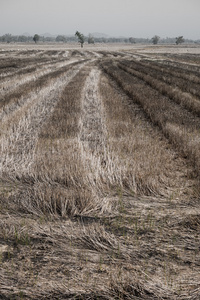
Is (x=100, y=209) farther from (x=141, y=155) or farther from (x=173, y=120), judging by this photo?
(x=173, y=120)

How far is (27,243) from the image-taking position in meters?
2.39

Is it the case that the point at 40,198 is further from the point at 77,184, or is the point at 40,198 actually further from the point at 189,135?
the point at 189,135

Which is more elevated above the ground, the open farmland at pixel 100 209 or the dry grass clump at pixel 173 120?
the dry grass clump at pixel 173 120

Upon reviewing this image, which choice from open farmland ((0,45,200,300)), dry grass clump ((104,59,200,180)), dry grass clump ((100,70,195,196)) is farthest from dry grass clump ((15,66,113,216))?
dry grass clump ((104,59,200,180))

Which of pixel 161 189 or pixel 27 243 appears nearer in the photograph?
pixel 27 243

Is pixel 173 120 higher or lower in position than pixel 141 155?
higher

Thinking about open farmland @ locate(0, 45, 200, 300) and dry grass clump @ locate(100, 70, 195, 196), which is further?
dry grass clump @ locate(100, 70, 195, 196)

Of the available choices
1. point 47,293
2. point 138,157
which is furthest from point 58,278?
point 138,157

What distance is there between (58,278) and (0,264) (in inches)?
21.6

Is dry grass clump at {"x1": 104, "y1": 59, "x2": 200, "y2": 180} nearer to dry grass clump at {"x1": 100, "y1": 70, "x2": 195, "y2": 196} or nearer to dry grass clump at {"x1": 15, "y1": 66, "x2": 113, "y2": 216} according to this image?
dry grass clump at {"x1": 100, "y1": 70, "x2": 195, "y2": 196}

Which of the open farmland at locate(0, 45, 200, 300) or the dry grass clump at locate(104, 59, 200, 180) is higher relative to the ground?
the dry grass clump at locate(104, 59, 200, 180)

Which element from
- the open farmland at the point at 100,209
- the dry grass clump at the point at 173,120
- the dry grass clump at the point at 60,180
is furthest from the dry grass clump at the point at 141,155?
the dry grass clump at the point at 60,180

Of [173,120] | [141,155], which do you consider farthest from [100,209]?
[173,120]

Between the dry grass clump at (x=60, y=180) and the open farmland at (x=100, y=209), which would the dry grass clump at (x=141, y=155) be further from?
the dry grass clump at (x=60, y=180)
